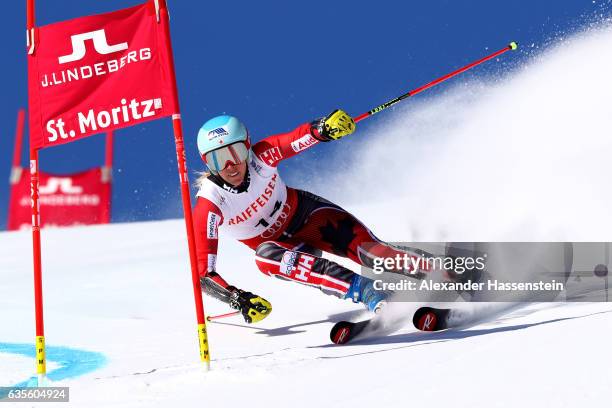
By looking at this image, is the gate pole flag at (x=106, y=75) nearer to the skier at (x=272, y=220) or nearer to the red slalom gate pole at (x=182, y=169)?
the red slalom gate pole at (x=182, y=169)

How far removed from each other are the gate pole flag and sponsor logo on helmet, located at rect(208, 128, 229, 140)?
0.85m

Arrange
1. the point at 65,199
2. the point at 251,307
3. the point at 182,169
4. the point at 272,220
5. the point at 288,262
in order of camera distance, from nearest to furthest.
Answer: the point at 182,169
the point at 251,307
the point at 288,262
the point at 272,220
the point at 65,199

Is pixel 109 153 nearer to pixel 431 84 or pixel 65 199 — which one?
pixel 65 199

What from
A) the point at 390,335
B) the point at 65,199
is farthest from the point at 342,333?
the point at 65,199

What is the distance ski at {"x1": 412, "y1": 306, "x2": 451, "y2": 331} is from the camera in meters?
4.27

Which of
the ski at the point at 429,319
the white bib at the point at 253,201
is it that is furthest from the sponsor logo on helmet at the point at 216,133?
the ski at the point at 429,319

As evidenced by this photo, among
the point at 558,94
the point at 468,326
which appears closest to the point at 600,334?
the point at 468,326

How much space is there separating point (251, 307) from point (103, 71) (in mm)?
1442

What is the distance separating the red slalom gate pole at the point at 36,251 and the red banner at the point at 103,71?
52mm

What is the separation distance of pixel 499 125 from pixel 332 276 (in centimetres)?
421

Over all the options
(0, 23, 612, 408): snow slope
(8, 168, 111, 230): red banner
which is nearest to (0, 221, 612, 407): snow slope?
→ (0, 23, 612, 408): snow slope

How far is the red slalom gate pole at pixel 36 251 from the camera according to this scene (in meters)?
3.92

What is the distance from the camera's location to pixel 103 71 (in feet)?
13.0

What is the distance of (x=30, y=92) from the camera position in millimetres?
4027
